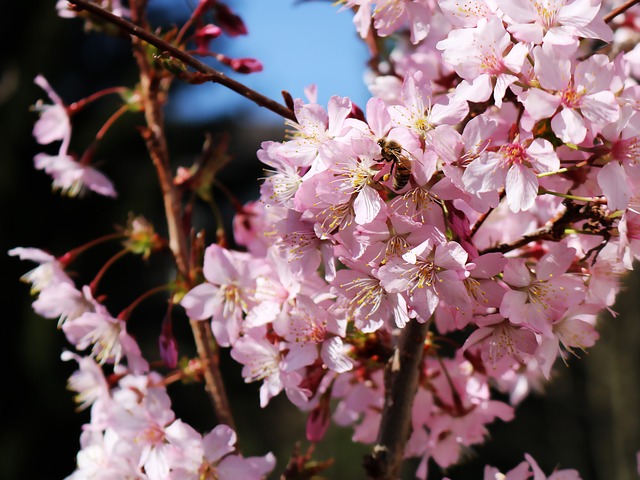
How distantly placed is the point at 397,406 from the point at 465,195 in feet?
1.07

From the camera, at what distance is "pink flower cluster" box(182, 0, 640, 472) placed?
28.6 inches

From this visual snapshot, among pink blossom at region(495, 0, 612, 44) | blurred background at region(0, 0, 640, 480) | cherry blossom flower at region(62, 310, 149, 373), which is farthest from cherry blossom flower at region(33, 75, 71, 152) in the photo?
blurred background at region(0, 0, 640, 480)

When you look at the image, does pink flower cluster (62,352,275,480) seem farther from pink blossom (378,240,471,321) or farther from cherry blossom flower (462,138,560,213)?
cherry blossom flower (462,138,560,213)

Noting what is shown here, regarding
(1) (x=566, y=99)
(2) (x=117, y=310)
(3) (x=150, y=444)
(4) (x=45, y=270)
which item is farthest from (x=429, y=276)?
(2) (x=117, y=310)

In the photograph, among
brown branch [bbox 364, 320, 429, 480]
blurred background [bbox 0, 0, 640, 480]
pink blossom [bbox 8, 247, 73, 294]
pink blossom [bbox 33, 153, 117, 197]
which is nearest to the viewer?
brown branch [bbox 364, 320, 429, 480]

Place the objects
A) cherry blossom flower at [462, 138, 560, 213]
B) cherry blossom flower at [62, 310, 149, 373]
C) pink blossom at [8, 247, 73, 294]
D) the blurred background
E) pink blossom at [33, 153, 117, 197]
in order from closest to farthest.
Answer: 1. cherry blossom flower at [462, 138, 560, 213]
2. cherry blossom flower at [62, 310, 149, 373]
3. pink blossom at [8, 247, 73, 294]
4. pink blossom at [33, 153, 117, 197]
5. the blurred background

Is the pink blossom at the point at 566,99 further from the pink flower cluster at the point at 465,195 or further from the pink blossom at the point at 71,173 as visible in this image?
the pink blossom at the point at 71,173

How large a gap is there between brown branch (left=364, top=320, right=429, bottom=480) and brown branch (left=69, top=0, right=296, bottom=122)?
320 millimetres

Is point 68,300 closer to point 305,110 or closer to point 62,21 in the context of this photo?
point 305,110

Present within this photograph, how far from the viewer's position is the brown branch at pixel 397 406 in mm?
915

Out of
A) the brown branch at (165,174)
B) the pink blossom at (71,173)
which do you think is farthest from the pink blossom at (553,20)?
the pink blossom at (71,173)

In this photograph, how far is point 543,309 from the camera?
Result: 30.8 inches

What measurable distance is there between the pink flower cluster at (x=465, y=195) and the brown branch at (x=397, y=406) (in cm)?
8

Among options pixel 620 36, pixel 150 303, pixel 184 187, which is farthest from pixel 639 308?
pixel 184 187
